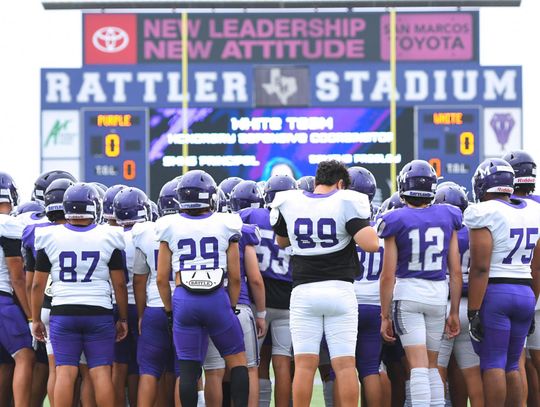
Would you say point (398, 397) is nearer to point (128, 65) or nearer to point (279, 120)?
point (279, 120)

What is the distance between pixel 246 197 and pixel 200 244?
1.13 meters

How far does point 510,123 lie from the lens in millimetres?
25531

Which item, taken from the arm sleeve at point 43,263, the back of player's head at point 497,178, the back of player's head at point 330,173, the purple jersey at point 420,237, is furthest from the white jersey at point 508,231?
the arm sleeve at point 43,263

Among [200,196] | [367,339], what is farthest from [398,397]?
[200,196]

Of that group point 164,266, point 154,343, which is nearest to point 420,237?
point 164,266

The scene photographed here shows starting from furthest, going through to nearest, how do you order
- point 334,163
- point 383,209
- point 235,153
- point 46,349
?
point 235,153, point 383,209, point 46,349, point 334,163

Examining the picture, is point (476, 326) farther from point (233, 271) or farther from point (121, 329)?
point (121, 329)

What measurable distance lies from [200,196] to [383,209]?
1.97m

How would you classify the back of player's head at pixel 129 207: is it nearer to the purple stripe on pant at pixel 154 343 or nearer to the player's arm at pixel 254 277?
the purple stripe on pant at pixel 154 343

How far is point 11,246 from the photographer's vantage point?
6.90 m

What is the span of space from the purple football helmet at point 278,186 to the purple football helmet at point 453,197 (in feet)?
3.37

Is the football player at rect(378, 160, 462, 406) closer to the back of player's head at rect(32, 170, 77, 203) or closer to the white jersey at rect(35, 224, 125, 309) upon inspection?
the white jersey at rect(35, 224, 125, 309)

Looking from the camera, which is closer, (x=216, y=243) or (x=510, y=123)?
(x=216, y=243)

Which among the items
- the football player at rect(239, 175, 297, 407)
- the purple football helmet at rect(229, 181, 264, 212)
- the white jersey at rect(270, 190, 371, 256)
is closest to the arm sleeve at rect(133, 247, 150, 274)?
the football player at rect(239, 175, 297, 407)
